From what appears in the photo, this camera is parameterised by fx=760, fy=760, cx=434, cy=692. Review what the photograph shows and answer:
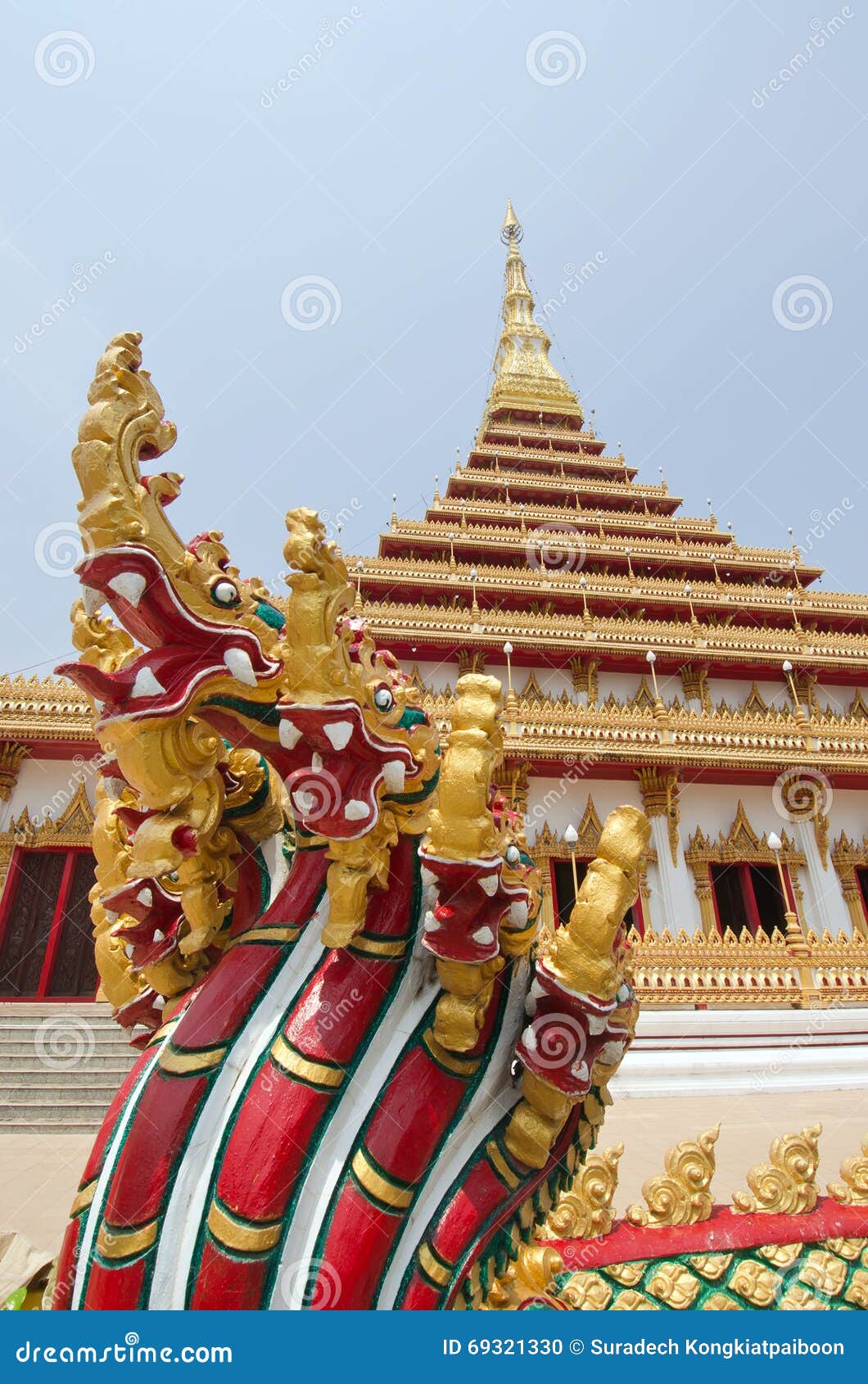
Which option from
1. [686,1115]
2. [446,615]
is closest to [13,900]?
[446,615]

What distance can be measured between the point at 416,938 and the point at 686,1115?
6.51 metres

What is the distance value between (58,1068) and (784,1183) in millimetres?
7608

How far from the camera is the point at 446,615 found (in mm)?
14062

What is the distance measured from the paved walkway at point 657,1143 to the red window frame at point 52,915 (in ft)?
13.1

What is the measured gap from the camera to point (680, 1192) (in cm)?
190

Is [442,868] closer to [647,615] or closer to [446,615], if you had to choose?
[446,615]

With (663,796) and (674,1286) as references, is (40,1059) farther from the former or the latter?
(663,796)

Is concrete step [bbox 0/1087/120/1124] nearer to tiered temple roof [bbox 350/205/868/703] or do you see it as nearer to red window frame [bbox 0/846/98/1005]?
red window frame [bbox 0/846/98/1005]

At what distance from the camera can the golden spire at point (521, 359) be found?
24.6 metres

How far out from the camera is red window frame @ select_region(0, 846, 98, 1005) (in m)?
10.2

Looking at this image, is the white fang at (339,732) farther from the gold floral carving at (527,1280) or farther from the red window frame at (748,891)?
the red window frame at (748,891)

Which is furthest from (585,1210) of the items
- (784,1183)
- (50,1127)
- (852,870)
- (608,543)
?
(608,543)

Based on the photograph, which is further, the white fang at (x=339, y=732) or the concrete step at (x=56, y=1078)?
the concrete step at (x=56, y=1078)

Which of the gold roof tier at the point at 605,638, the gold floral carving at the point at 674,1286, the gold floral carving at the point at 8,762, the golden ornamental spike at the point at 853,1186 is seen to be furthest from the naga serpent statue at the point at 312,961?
the gold roof tier at the point at 605,638
